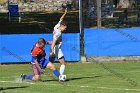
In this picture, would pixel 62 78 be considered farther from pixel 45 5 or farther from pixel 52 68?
pixel 45 5

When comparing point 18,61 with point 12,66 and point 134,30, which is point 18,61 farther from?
point 134,30

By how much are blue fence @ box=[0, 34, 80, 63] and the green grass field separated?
1.69 feet

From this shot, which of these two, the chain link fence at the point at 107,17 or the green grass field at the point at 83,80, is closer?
the green grass field at the point at 83,80

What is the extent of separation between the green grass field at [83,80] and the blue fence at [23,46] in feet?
1.69

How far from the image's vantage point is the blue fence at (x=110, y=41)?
2470 centimetres

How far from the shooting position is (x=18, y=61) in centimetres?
2420

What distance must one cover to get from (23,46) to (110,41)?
13.1ft

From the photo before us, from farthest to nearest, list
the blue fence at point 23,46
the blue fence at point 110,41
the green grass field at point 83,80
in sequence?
1. the blue fence at point 110,41
2. the blue fence at point 23,46
3. the green grass field at point 83,80

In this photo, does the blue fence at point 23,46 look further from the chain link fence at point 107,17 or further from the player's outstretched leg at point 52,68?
the chain link fence at point 107,17

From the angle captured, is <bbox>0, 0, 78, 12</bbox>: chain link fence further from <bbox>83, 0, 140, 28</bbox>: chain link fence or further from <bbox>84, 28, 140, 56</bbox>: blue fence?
<bbox>84, 28, 140, 56</bbox>: blue fence

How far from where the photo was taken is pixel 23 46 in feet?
79.3

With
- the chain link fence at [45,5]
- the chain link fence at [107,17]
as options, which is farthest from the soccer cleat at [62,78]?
the chain link fence at [45,5]

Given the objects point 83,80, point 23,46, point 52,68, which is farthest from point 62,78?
point 23,46

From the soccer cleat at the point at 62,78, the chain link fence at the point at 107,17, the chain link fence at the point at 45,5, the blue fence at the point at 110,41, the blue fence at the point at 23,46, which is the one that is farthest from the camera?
the chain link fence at the point at 45,5
